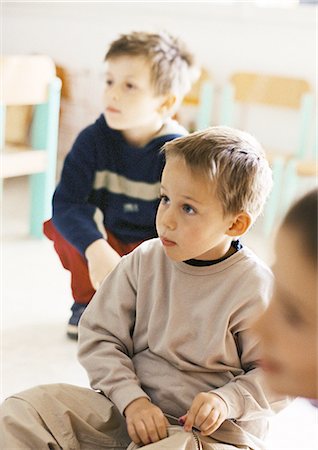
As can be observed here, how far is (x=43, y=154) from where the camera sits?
8.67ft

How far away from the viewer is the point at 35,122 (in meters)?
2.67

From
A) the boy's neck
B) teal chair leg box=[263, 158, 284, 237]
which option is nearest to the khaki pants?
the boy's neck

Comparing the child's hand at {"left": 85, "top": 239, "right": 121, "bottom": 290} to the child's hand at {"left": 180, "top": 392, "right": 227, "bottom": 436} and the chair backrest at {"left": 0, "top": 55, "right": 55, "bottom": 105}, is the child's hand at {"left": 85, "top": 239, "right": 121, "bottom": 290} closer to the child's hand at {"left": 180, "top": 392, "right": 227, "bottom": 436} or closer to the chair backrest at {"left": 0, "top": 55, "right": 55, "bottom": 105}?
the child's hand at {"left": 180, "top": 392, "right": 227, "bottom": 436}

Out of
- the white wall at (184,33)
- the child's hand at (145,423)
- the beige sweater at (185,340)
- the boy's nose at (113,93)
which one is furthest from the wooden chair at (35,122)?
the child's hand at (145,423)

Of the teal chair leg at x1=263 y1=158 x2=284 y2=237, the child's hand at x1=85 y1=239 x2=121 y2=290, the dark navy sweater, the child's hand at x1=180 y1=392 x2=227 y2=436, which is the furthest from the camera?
the teal chair leg at x1=263 y1=158 x2=284 y2=237

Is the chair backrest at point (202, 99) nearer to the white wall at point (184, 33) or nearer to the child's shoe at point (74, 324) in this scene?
the white wall at point (184, 33)

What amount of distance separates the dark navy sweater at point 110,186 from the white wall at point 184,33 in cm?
152

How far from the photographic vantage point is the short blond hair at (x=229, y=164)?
1.09 meters

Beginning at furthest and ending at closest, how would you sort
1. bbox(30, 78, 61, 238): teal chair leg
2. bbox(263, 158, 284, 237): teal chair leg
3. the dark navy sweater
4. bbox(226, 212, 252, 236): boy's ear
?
bbox(263, 158, 284, 237): teal chair leg
bbox(30, 78, 61, 238): teal chair leg
the dark navy sweater
bbox(226, 212, 252, 236): boy's ear

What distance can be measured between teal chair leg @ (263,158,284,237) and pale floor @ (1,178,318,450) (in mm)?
183

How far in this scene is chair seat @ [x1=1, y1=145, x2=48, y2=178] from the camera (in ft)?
8.23

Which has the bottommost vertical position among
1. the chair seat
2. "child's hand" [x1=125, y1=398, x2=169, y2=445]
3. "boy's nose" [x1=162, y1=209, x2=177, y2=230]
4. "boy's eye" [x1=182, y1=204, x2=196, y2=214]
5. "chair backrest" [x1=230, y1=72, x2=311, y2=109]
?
the chair seat

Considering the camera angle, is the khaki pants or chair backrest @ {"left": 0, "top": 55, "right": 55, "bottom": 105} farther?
chair backrest @ {"left": 0, "top": 55, "right": 55, "bottom": 105}

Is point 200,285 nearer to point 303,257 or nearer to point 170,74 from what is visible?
point 303,257
